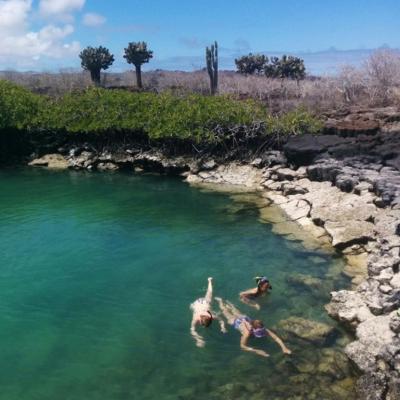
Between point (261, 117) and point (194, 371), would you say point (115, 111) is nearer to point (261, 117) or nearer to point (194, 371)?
point (261, 117)

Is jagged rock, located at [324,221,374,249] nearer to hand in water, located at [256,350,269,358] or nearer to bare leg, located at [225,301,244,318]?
bare leg, located at [225,301,244,318]

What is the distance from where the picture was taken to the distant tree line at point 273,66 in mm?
60594

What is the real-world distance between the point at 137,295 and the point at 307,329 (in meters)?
5.82

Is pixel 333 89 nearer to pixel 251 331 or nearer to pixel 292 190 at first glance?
pixel 292 190

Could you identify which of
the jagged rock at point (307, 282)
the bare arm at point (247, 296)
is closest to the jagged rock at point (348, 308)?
the jagged rock at point (307, 282)

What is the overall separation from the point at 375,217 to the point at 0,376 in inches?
611

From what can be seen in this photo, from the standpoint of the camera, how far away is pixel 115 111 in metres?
36.3

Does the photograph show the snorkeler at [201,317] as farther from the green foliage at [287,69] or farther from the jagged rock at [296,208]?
the green foliage at [287,69]

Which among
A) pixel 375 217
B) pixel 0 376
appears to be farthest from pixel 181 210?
pixel 0 376

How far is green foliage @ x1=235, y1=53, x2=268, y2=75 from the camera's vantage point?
6494 cm

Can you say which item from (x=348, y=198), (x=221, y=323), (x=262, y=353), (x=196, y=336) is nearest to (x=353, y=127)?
(x=348, y=198)

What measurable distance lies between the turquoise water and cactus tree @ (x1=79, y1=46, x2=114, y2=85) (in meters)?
33.0

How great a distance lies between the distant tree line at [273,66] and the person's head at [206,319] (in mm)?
49798

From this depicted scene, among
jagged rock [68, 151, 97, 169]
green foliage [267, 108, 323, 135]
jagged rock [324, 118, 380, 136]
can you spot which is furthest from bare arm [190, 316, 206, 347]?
jagged rock [68, 151, 97, 169]
